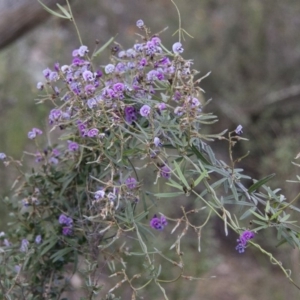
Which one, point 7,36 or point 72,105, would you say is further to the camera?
point 7,36

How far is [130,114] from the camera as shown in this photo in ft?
3.59

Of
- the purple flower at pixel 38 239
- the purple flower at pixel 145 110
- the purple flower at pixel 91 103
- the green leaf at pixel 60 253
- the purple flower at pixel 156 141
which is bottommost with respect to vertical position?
the purple flower at pixel 38 239

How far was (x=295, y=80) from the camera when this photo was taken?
14.8 feet

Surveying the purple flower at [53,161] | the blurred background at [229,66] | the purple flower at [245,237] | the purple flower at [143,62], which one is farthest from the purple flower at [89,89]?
the blurred background at [229,66]

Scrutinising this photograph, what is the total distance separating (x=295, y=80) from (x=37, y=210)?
3582mm

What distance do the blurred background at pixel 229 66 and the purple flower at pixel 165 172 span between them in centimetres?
248

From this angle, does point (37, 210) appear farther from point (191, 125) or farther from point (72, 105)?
point (191, 125)

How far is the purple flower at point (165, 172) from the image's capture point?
104cm

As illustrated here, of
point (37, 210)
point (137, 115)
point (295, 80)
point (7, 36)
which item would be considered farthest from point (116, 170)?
point (295, 80)

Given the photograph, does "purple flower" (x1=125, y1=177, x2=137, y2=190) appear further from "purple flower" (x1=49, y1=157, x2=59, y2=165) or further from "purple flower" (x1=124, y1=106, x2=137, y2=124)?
"purple flower" (x1=49, y1=157, x2=59, y2=165)

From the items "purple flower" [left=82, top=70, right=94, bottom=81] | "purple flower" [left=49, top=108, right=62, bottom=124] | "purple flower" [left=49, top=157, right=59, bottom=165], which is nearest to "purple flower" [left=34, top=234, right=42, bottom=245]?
"purple flower" [left=49, top=157, right=59, bottom=165]

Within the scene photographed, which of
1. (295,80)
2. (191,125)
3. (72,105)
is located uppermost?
(72,105)

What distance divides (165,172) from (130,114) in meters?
0.13

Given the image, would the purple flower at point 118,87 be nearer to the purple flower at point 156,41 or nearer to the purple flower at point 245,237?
the purple flower at point 156,41
